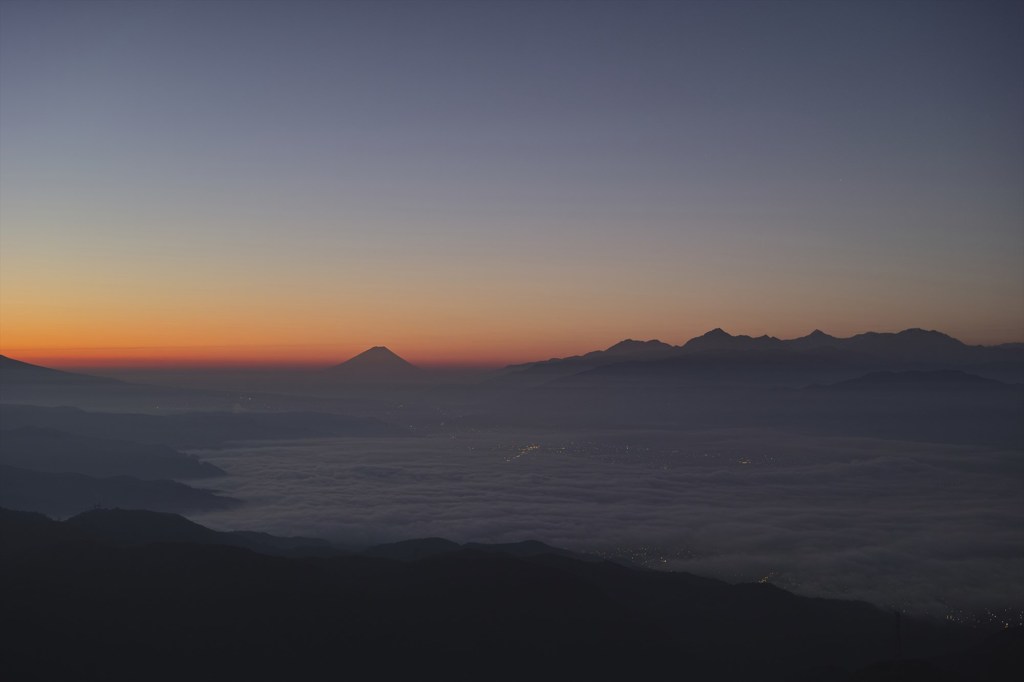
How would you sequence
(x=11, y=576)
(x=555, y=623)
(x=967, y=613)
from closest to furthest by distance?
(x=11, y=576) < (x=555, y=623) < (x=967, y=613)

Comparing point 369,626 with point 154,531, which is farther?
point 154,531

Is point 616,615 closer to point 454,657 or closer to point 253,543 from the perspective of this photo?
point 454,657

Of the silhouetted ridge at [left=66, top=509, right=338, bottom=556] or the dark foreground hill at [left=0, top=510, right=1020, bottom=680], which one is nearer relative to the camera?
the dark foreground hill at [left=0, top=510, right=1020, bottom=680]

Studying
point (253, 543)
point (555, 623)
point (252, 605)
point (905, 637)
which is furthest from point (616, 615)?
point (253, 543)

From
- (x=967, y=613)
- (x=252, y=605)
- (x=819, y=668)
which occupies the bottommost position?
(x=967, y=613)

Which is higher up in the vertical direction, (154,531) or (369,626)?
(154,531)

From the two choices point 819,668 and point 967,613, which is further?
point 967,613

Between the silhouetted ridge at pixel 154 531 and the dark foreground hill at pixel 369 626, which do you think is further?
the silhouetted ridge at pixel 154 531

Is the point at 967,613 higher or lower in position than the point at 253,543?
lower
